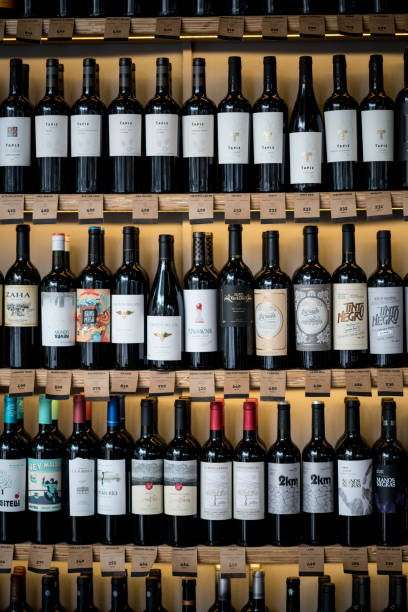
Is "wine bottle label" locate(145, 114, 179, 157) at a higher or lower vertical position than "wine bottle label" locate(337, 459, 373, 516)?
higher

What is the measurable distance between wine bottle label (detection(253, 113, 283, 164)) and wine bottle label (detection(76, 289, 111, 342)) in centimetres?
56

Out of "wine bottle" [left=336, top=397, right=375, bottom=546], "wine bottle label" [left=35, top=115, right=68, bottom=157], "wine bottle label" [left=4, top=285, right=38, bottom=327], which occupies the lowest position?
"wine bottle" [left=336, top=397, right=375, bottom=546]

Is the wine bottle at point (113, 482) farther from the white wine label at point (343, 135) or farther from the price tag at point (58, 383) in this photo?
the white wine label at point (343, 135)

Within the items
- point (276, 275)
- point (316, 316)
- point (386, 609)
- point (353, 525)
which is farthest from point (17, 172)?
point (386, 609)

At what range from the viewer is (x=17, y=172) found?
198 cm

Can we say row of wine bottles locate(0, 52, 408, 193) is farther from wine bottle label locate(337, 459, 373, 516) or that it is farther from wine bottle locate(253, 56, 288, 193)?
wine bottle label locate(337, 459, 373, 516)

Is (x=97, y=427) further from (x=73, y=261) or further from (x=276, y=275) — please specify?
(x=276, y=275)

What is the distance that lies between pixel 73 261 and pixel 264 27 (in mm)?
868

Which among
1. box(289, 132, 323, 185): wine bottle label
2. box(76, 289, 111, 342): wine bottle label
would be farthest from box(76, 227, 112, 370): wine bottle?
box(289, 132, 323, 185): wine bottle label

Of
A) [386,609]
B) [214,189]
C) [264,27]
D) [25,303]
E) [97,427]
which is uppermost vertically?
[264,27]

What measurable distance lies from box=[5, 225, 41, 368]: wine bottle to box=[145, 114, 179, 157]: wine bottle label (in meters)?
0.42

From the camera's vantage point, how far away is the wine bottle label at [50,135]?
1951 millimetres

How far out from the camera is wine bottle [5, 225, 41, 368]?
1.97m

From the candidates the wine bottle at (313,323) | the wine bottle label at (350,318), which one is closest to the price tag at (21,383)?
the wine bottle at (313,323)
